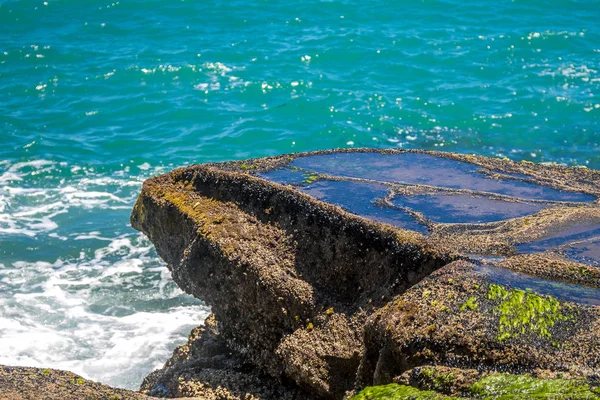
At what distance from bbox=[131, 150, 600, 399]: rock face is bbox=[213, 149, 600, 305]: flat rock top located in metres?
0.03

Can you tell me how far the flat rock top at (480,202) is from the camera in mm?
7164

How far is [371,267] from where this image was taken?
768 cm

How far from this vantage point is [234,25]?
2797cm

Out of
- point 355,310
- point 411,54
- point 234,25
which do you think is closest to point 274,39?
point 234,25

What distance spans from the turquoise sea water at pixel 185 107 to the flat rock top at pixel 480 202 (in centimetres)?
421

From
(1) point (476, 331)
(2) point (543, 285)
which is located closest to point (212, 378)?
(1) point (476, 331)

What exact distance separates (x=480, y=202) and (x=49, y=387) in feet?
17.5

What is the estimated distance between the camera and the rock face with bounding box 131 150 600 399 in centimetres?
620

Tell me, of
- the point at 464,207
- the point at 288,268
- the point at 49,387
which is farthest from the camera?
the point at 464,207

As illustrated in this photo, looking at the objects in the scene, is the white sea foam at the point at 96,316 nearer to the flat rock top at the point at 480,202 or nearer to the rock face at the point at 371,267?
the rock face at the point at 371,267

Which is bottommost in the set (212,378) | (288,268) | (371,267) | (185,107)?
(185,107)

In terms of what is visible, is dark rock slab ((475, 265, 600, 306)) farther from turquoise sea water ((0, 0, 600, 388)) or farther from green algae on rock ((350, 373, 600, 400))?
turquoise sea water ((0, 0, 600, 388))

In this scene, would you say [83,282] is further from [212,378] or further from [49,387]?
[49,387]

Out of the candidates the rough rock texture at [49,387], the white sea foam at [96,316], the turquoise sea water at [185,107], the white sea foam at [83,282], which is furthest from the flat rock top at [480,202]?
the turquoise sea water at [185,107]
